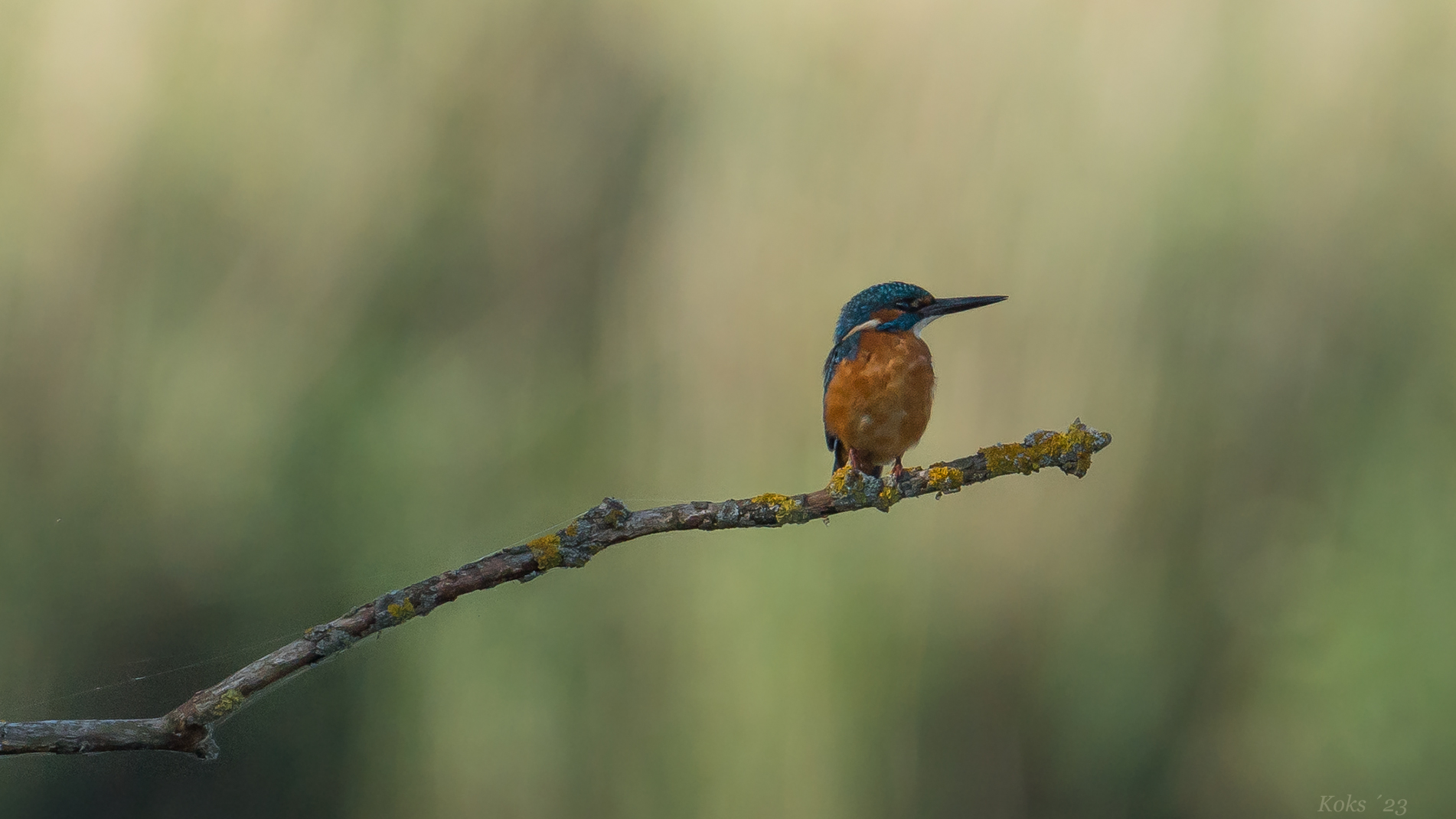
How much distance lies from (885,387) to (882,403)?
2cm

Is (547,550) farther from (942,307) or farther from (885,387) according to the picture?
(942,307)

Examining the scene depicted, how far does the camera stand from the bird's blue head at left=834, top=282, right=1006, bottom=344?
6.20 ft

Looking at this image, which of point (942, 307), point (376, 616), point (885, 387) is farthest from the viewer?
point (942, 307)

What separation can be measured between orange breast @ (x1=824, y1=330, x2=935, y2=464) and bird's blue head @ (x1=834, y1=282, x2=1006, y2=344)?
115 millimetres

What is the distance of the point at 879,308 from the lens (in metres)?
1.93

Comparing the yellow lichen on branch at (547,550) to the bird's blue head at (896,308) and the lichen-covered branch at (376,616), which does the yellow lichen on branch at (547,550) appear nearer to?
the lichen-covered branch at (376,616)

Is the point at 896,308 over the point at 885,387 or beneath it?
over

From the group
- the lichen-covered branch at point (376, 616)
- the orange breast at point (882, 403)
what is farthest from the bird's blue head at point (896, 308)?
the lichen-covered branch at point (376, 616)

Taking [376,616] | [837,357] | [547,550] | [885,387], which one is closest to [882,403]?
[885,387]

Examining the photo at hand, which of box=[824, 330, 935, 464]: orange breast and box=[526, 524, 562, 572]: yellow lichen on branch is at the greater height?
box=[824, 330, 935, 464]: orange breast

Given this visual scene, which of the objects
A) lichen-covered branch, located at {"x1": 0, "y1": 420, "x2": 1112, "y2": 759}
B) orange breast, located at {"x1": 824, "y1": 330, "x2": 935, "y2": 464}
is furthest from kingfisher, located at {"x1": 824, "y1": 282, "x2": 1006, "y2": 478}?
lichen-covered branch, located at {"x1": 0, "y1": 420, "x2": 1112, "y2": 759}

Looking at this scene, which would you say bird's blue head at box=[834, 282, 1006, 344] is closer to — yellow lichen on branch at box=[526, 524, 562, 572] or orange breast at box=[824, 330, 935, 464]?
orange breast at box=[824, 330, 935, 464]

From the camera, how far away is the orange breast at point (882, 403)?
174 centimetres

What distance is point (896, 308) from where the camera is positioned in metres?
1.92
